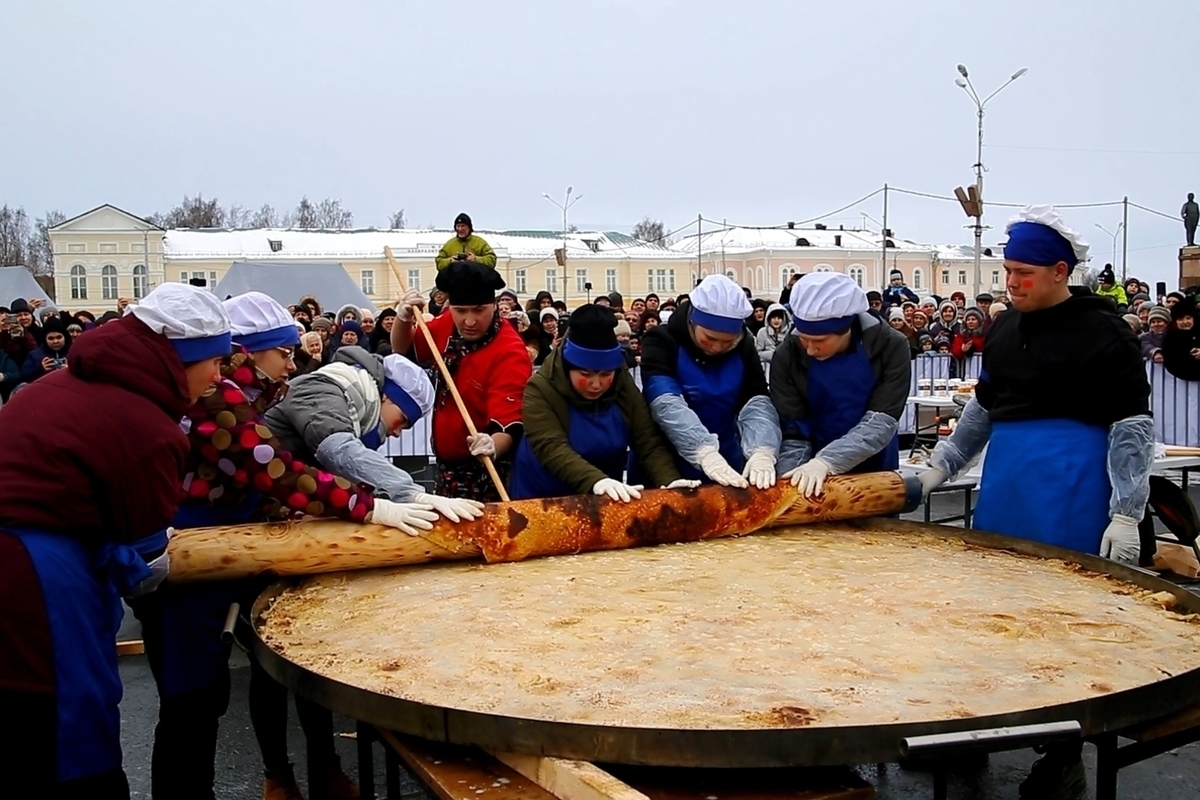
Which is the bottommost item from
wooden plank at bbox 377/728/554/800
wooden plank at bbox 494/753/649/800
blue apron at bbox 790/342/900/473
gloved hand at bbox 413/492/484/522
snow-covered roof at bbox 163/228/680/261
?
wooden plank at bbox 377/728/554/800

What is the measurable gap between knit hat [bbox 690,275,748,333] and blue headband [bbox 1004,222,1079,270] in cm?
105

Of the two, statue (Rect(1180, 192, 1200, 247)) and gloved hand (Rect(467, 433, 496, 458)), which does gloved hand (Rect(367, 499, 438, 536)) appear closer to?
gloved hand (Rect(467, 433, 496, 458))

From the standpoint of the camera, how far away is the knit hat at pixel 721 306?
4.07 metres

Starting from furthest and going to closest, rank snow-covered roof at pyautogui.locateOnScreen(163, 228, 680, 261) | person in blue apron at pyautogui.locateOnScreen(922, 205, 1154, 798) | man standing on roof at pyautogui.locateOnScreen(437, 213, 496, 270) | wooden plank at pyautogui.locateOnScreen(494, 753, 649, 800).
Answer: snow-covered roof at pyautogui.locateOnScreen(163, 228, 680, 261)
man standing on roof at pyautogui.locateOnScreen(437, 213, 496, 270)
person in blue apron at pyautogui.locateOnScreen(922, 205, 1154, 798)
wooden plank at pyautogui.locateOnScreen(494, 753, 649, 800)

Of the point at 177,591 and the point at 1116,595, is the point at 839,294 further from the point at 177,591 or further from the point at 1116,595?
the point at 177,591

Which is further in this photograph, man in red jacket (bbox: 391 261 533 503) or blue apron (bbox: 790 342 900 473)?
man in red jacket (bbox: 391 261 533 503)

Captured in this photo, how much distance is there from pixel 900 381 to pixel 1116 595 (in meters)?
1.25

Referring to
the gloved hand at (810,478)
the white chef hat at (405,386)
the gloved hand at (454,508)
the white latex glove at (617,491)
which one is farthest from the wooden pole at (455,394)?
the gloved hand at (810,478)

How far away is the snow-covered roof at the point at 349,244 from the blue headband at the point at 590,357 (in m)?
42.4

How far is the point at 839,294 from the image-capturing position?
3.87 metres

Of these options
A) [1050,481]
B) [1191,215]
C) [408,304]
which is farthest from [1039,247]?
[1191,215]

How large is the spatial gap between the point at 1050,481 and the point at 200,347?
268 cm

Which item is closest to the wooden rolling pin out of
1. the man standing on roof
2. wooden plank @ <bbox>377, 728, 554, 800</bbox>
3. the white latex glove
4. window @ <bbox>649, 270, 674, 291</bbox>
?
the white latex glove

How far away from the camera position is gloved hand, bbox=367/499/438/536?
3320 mm
